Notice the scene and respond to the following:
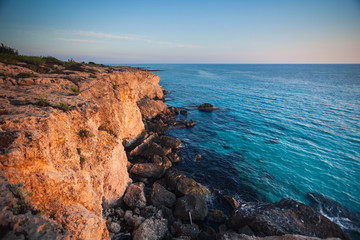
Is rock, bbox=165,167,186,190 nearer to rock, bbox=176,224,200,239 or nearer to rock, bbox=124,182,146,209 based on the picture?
rock, bbox=124,182,146,209

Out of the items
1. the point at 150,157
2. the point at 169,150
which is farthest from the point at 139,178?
the point at 169,150

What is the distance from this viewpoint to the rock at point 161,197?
1195cm

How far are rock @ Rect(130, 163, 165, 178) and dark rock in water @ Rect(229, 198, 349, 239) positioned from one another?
786cm

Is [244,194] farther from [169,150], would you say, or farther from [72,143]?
[72,143]

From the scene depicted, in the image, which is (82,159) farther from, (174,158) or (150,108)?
(150,108)

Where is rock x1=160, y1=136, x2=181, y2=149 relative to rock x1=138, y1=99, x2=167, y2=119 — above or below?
below

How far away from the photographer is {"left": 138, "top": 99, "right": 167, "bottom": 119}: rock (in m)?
30.5

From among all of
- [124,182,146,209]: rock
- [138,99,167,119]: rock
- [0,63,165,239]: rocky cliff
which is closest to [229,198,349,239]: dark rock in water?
[124,182,146,209]: rock

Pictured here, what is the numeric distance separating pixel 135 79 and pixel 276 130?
29757mm

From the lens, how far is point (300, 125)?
2894 centimetres

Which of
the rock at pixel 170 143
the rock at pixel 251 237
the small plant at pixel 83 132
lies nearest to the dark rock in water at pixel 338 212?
the rock at pixel 251 237

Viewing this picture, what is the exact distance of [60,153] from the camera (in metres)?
7.16

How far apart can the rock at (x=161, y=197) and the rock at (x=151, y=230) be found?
2.07 m

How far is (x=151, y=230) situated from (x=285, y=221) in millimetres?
9227
